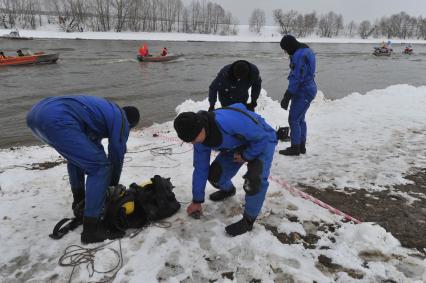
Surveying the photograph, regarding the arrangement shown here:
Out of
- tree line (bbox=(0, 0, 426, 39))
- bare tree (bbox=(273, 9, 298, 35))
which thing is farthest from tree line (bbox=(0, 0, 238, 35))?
bare tree (bbox=(273, 9, 298, 35))

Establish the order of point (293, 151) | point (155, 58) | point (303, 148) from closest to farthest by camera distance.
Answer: point (293, 151), point (303, 148), point (155, 58)

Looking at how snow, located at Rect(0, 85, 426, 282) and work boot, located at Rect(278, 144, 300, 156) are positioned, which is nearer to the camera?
snow, located at Rect(0, 85, 426, 282)

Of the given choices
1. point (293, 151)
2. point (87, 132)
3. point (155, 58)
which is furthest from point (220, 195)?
point (155, 58)

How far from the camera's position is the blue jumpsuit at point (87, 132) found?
113 inches

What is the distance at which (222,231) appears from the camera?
3564mm

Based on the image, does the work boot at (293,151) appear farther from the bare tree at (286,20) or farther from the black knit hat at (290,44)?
the bare tree at (286,20)

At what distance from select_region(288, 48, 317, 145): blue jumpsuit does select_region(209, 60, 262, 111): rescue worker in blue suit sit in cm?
56

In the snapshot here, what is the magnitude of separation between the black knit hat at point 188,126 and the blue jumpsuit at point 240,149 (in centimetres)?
24

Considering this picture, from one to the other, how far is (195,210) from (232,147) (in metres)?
0.92

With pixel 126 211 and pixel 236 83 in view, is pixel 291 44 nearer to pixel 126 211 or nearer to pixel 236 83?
pixel 236 83

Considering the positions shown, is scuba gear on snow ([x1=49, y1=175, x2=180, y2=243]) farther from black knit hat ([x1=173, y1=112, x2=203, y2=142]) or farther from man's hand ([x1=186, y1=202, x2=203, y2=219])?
black knit hat ([x1=173, y1=112, x2=203, y2=142])

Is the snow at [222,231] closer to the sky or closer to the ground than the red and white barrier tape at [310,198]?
closer to the ground

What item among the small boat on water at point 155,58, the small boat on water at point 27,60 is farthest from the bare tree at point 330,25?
the small boat on water at point 27,60

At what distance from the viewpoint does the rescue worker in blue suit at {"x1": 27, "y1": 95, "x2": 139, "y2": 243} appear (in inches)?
113
